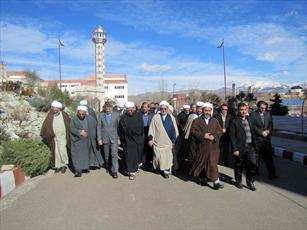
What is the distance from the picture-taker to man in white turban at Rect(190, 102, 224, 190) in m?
7.34

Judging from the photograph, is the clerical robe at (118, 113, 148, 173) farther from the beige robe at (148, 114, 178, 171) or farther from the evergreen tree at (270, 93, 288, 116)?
the evergreen tree at (270, 93, 288, 116)

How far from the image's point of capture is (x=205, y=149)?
24.4 feet

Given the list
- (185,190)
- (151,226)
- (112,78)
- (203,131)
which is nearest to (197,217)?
(151,226)

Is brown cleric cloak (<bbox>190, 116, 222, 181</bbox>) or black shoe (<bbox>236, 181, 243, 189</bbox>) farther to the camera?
brown cleric cloak (<bbox>190, 116, 222, 181</bbox>)

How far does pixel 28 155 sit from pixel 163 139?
306 cm

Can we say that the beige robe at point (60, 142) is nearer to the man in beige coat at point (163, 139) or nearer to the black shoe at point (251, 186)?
the man in beige coat at point (163, 139)

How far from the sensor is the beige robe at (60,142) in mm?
9078

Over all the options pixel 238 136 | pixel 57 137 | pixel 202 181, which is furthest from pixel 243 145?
pixel 57 137

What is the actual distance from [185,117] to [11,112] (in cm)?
1079

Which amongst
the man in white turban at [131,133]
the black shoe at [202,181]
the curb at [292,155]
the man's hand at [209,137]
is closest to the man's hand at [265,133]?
the man's hand at [209,137]

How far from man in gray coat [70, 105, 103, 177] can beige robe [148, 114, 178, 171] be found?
1.56 meters

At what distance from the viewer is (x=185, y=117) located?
34.9 feet

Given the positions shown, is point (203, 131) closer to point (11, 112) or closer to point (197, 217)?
point (197, 217)

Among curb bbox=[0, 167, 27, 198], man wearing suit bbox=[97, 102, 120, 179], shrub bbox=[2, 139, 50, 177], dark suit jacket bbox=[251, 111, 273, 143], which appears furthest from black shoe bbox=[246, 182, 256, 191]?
shrub bbox=[2, 139, 50, 177]
